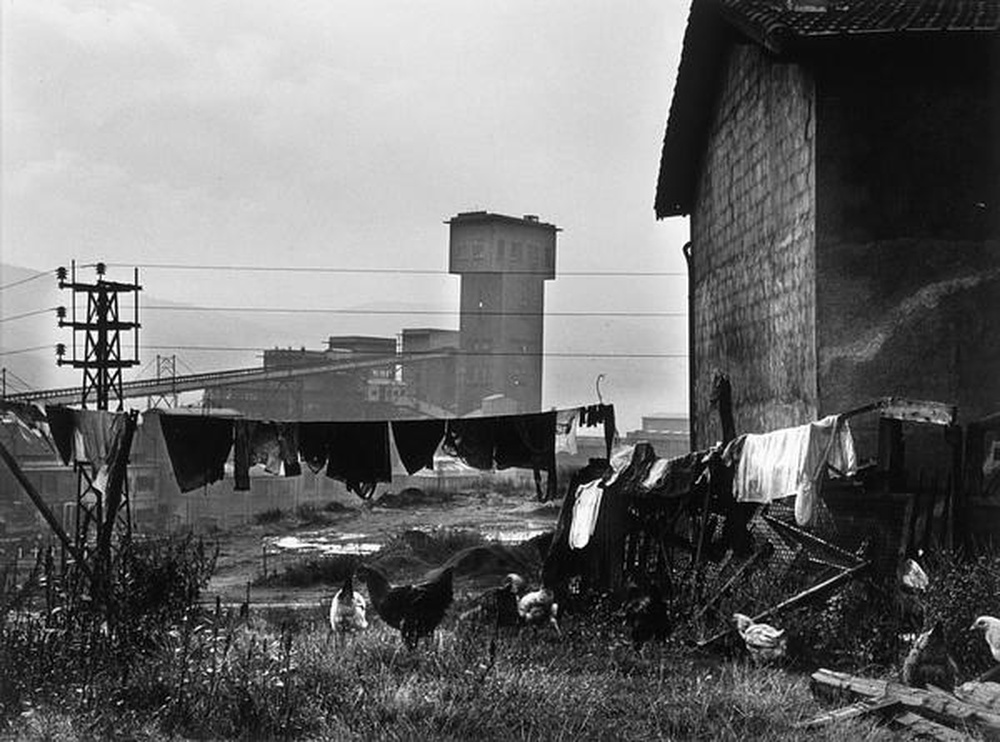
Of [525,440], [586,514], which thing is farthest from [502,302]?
[586,514]

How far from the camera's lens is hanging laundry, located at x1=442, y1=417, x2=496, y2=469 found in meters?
14.3

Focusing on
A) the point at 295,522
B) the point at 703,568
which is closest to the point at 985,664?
the point at 703,568

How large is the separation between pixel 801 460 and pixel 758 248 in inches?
197

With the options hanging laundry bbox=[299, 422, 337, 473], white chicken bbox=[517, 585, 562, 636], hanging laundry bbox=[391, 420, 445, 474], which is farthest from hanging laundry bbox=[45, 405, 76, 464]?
white chicken bbox=[517, 585, 562, 636]

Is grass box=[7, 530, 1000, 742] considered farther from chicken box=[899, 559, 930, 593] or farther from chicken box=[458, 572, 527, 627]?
chicken box=[458, 572, 527, 627]

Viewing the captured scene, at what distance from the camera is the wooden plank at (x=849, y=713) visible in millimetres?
8055

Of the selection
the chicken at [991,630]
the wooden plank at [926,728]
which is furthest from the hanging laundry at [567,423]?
the wooden plank at [926,728]

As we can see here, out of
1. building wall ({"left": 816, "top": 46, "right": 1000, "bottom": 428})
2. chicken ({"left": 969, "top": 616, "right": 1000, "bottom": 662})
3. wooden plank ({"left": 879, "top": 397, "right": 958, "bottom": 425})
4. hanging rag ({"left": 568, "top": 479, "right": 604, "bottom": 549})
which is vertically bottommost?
chicken ({"left": 969, "top": 616, "right": 1000, "bottom": 662})

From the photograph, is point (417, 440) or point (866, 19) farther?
point (417, 440)

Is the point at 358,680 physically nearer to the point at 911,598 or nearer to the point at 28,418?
the point at 911,598

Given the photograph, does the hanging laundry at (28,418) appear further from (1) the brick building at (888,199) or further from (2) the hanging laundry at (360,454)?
(1) the brick building at (888,199)

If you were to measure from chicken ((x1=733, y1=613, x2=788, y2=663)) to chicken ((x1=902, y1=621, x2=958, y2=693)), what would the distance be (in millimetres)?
1361

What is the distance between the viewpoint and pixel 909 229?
12.1 meters

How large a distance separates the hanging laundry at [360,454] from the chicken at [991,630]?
23.7ft
